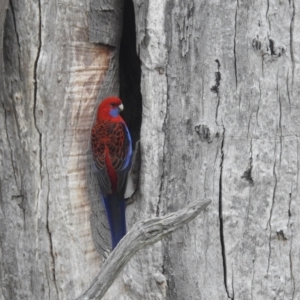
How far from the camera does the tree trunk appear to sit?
2.25 metres

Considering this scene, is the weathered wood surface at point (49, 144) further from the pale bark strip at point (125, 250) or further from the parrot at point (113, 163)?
the pale bark strip at point (125, 250)

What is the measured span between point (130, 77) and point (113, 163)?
0.42m

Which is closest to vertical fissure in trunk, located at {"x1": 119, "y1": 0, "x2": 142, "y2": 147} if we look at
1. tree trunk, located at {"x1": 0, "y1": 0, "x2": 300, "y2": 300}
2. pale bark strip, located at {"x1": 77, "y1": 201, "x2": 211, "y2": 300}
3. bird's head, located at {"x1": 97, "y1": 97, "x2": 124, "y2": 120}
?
tree trunk, located at {"x1": 0, "y1": 0, "x2": 300, "y2": 300}

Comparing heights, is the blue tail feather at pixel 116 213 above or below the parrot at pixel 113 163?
below

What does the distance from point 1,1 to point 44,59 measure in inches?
9.4

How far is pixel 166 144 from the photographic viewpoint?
2371 mm

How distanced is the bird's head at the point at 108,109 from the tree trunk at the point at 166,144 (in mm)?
50

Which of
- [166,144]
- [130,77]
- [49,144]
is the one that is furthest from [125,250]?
[130,77]

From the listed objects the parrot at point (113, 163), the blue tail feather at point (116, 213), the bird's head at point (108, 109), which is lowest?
the blue tail feather at point (116, 213)

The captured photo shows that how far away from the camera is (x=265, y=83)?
2230mm

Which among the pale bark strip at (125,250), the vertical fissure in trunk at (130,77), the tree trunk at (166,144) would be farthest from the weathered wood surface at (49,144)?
the pale bark strip at (125,250)

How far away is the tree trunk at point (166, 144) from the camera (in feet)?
7.38

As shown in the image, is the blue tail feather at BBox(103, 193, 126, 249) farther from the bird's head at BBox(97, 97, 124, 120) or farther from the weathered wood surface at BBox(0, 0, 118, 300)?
the bird's head at BBox(97, 97, 124, 120)

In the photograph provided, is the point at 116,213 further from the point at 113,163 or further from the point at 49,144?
the point at 49,144
